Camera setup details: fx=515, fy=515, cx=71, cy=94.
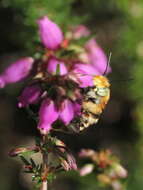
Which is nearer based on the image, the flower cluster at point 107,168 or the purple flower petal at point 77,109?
the purple flower petal at point 77,109

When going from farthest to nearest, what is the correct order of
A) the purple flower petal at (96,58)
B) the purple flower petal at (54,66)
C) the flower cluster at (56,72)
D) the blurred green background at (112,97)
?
the blurred green background at (112,97), the purple flower petal at (96,58), the purple flower petal at (54,66), the flower cluster at (56,72)

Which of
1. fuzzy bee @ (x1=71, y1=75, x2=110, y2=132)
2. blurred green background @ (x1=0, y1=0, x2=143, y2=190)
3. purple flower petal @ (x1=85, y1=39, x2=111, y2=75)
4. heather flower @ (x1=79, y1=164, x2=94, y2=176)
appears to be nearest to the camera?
fuzzy bee @ (x1=71, y1=75, x2=110, y2=132)

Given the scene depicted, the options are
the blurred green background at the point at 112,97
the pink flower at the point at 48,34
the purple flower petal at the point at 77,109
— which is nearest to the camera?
the purple flower petal at the point at 77,109

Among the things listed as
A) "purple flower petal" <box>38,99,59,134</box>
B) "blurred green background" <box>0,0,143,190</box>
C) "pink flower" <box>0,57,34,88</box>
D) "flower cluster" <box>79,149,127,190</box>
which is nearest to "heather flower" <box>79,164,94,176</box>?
"flower cluster" <box>79,149,127,190</box>

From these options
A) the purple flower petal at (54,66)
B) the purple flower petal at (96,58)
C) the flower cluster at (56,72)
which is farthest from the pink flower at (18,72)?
the purple flower petal at (96,58)

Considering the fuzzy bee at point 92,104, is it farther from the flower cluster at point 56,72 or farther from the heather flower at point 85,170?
the heather flower at point 85,170

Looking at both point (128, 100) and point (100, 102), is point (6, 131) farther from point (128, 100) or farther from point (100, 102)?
point (100, 102)

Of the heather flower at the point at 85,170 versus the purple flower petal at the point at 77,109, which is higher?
the purple flower petal at the point at 77,109

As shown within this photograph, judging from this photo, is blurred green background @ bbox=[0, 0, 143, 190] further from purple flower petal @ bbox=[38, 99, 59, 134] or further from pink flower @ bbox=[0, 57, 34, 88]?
purple flower petal @ bbox=[38, 99, 59, 134]
